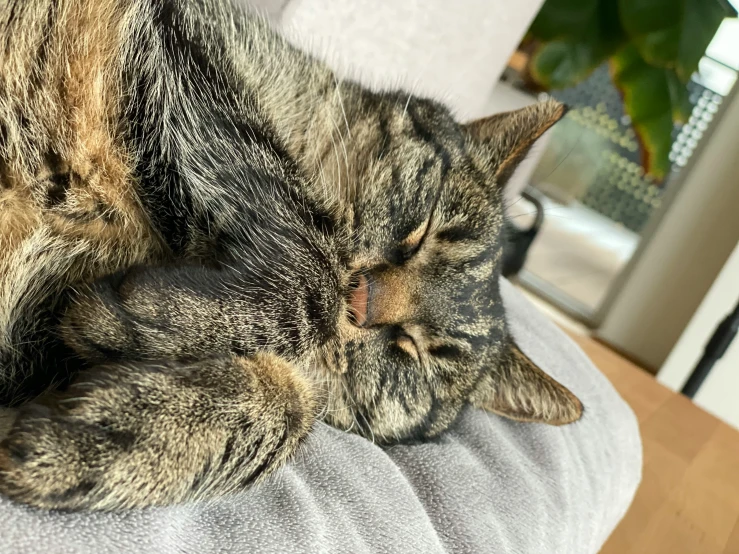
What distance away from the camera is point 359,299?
0.70 m

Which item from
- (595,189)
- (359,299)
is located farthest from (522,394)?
(595,189)

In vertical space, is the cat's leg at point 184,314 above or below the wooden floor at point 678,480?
above

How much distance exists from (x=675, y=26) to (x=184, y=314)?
2088 millimetres

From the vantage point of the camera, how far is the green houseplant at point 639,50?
1.98 meters

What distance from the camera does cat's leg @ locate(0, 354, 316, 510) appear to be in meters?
0.40

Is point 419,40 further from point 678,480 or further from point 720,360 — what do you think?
point 720,360

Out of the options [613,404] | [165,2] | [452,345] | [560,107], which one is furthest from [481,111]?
[165,2]

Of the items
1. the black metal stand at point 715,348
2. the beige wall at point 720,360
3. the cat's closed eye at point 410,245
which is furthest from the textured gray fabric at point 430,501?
the beige wall at point 720,360

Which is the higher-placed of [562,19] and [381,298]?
[562,19]

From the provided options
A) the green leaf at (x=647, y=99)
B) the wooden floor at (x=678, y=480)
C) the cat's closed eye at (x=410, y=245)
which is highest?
the green leaf at (x=647, y=99)

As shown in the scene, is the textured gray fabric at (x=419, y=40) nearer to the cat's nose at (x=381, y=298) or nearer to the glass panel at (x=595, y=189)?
the cat's nose at (x=381, y=298)

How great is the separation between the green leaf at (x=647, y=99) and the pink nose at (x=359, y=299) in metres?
1.96

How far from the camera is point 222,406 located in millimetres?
482

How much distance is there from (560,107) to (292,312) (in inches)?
23.6
